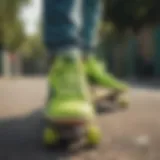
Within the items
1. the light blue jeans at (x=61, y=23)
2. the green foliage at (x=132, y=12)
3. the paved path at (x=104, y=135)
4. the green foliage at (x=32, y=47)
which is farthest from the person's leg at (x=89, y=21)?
the green foliage at (x=32, y=47)

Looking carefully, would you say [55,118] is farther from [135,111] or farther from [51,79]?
[135,111]

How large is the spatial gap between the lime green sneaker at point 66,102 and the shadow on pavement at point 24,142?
0.16ft

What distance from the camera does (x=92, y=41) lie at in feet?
6.11

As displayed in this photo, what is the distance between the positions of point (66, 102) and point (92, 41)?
718mm

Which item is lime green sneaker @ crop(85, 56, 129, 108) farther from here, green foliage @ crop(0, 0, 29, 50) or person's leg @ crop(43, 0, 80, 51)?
green foliage @ crop(0, 0, 29, 50)

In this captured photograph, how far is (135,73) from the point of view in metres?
9.22

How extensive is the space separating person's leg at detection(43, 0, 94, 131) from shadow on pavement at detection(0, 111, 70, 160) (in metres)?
0.13

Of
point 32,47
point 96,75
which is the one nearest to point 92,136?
point 96,75

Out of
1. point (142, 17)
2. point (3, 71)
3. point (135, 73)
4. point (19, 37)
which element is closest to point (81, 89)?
point (135, 73)

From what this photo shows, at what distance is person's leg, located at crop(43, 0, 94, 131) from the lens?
1249 mm

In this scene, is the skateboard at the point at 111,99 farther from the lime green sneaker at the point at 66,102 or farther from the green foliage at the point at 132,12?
the green foliage at the point at 132,12

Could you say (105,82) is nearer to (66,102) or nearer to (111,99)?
(111,99)

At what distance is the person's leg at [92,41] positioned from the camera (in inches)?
70.4

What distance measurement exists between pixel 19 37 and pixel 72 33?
583 inches
